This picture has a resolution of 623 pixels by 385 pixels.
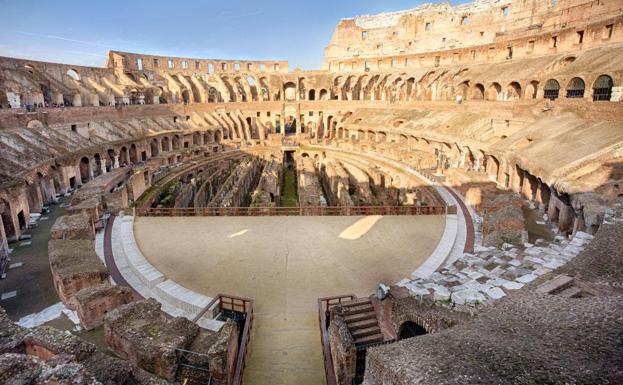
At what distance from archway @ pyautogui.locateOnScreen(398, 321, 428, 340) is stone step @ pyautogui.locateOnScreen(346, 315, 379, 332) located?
0.57 m

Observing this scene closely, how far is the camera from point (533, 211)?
14680 mm

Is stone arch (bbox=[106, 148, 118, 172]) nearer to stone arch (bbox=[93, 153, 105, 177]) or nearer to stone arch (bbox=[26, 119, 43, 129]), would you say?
stone arch (bbox=[93, 153, 105, 177])

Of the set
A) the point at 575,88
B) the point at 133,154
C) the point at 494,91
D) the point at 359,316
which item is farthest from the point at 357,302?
the point at 494,91

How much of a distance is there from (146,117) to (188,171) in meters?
11.3

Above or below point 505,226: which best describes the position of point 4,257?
below

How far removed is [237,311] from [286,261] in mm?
2658

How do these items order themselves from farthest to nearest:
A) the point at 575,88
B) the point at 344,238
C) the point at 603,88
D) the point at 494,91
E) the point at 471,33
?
the point at 471,33
the point at 494,91
the point at 575,88
the point at 603,88
the point at 344,238

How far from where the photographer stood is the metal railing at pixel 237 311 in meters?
7.22

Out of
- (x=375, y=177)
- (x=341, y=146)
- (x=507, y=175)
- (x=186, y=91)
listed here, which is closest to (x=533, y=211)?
(x=507, y=175)

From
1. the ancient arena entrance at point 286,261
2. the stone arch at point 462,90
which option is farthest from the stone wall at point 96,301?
the stone arch at point 462,90

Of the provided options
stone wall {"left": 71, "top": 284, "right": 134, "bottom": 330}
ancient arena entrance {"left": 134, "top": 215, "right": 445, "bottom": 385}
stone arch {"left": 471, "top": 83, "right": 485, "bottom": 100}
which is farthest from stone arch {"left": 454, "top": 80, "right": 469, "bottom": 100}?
stone wall {"left": 71, "top": 284, "right": 134, "bottom": 330}

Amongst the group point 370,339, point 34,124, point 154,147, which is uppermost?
point 34,124

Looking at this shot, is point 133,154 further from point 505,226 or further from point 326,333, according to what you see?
point 505,226

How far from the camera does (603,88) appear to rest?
19.0m
